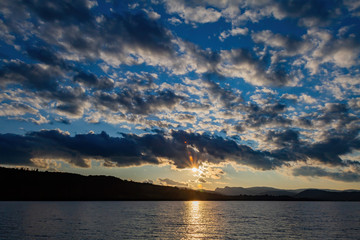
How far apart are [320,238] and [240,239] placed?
2271 cm

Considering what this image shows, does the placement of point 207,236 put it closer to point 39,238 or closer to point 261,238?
point 261,238

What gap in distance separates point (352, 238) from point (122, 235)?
60051mm

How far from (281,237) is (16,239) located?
63325mm

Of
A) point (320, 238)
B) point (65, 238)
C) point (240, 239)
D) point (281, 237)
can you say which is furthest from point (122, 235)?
point (320, 238)

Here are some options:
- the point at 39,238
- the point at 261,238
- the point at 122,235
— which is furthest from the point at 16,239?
the point at 261,238

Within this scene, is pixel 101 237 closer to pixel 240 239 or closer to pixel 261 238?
pixel 240 239

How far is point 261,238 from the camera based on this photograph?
222 feet

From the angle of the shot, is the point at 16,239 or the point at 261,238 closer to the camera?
the point at 16,239

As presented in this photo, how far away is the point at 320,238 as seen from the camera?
233 ft

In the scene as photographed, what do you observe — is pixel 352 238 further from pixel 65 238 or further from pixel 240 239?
pixel 65 238

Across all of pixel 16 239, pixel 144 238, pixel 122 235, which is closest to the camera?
pixel 16 239

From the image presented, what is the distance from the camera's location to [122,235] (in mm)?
68750

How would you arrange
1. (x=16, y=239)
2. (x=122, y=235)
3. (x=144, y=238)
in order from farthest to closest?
(x=122, y=235)
(x=144, y=238)
(x=16, y=239)

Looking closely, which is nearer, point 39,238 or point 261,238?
point 39,238
